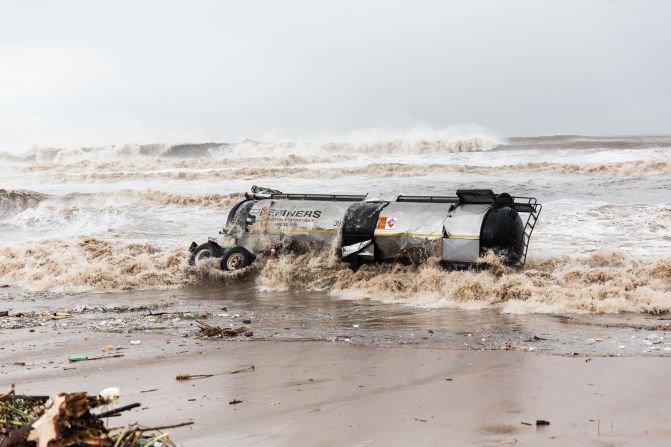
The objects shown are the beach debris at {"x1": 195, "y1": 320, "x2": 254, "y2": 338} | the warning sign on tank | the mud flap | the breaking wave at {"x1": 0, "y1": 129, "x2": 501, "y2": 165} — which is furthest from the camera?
the breaking wave at {"x1": 0, "y1": 129, "x2": 501, "y2": 165}

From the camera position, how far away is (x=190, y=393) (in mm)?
6605

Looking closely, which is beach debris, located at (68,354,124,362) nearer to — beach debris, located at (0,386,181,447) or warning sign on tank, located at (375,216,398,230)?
beach debris, located at (0,386,181,447)

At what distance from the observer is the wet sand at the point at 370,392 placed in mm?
5254

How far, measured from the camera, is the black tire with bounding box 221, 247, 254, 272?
15.5m

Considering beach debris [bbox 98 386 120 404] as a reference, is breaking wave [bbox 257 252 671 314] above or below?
below

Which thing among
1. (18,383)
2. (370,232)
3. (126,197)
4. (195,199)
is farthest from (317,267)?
(126,197)

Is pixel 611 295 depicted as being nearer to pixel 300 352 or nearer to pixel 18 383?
pixel 300 352

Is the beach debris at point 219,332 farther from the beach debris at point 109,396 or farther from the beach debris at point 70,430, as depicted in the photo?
the beach debris at point 70,430

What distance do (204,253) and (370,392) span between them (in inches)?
411

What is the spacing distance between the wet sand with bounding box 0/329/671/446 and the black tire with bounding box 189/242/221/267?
7028 millimetres

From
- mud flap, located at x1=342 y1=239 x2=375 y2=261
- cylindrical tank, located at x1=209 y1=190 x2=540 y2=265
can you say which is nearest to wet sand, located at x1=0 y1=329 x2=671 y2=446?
cylindrical tank, located at x1=209 y1=190 x2=540 y2=265

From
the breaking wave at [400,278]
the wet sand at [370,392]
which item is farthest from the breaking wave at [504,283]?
the wet sand at [370,392]

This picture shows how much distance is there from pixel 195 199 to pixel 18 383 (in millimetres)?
22433

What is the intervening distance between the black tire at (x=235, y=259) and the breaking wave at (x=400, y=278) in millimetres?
178
